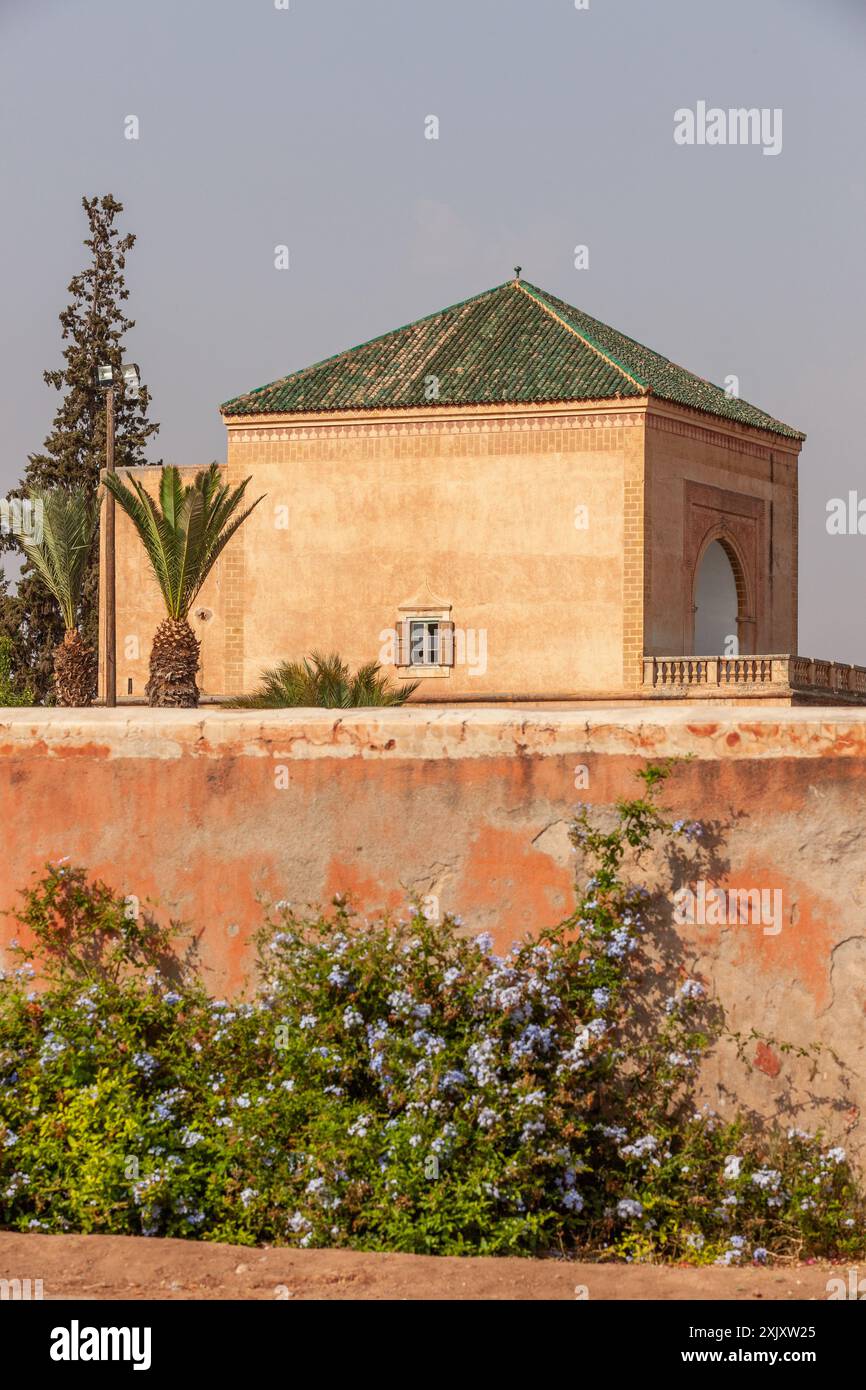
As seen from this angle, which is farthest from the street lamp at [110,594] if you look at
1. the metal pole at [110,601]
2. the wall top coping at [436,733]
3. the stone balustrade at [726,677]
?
the wall top coping at [436,733]

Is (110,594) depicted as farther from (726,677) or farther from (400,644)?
(726,677)

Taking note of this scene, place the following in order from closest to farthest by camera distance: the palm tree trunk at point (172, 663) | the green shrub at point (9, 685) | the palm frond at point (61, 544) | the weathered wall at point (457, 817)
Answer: the weathered wall at point (457, 817), the palm tree trunk at point (172, 663), the palm frond at point (61, 544), the green shrub at point (9, 685)

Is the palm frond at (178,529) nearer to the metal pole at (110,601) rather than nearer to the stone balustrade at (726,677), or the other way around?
the metal pole at (110,601)

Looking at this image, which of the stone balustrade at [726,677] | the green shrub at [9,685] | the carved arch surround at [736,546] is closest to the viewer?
the stone balustrade at [726,677]

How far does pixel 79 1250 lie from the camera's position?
6930mm

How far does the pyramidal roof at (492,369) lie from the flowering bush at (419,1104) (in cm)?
2730

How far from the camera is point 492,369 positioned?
35.9m

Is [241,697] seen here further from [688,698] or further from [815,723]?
[815,723]

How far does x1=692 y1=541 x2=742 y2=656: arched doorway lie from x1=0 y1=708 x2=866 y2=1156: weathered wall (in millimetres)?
29210

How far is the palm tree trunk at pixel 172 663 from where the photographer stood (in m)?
29.1

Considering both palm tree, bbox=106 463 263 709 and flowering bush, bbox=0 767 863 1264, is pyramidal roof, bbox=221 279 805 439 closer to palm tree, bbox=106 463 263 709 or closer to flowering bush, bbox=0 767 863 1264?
palm tree, bbox=106 463 263 709

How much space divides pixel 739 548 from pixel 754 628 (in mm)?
1666

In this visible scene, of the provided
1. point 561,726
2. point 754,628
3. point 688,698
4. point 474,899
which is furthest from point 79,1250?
point 754,628
